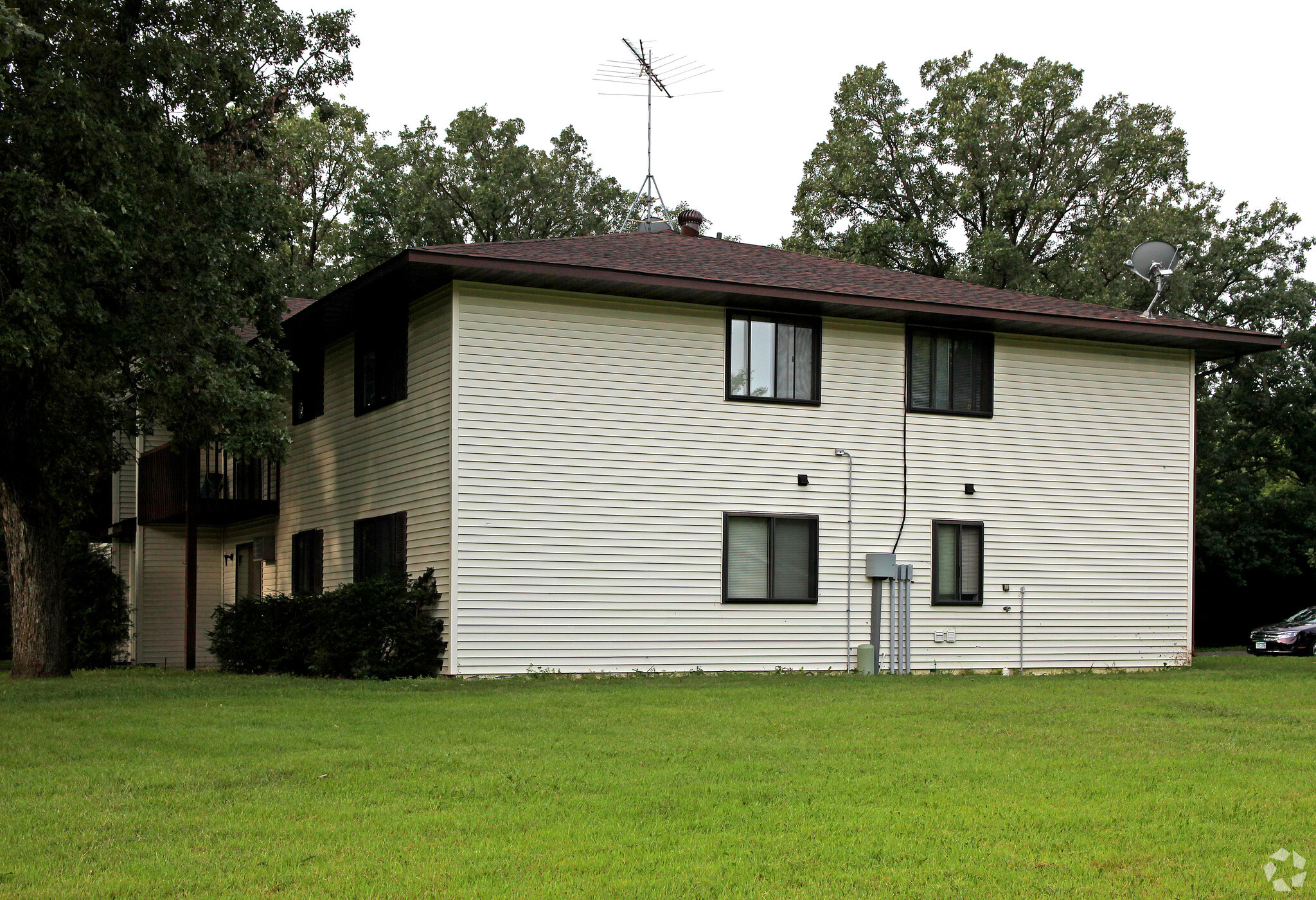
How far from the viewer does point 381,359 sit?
64.3ft

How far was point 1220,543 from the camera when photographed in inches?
1423

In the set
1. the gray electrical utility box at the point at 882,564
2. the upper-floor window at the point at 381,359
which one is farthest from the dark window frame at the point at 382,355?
the gray electrical utility box at the point at 882,564

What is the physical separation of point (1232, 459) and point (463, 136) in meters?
24.1

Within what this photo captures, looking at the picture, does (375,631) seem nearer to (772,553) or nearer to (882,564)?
(772,553)

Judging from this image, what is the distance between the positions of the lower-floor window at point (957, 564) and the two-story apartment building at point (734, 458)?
40 mm

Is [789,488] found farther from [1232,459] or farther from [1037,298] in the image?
[1232,459]

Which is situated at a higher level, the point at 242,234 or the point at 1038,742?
the point at 242,234

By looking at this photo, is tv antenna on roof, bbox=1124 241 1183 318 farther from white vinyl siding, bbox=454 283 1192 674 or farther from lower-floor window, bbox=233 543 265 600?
lower-floor window, bbox=233 543 265 600

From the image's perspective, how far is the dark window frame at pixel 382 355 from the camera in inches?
741

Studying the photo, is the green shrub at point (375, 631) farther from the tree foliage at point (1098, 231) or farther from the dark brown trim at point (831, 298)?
the tree foliage at point (1098, 231)

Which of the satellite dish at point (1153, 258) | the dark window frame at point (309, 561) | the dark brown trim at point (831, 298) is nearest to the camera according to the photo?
the dark brown trim at point (831, 298)

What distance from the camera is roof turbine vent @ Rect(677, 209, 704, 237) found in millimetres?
22906

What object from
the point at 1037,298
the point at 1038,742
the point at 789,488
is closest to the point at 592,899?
the point at 1038,742

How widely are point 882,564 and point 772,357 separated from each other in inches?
123
